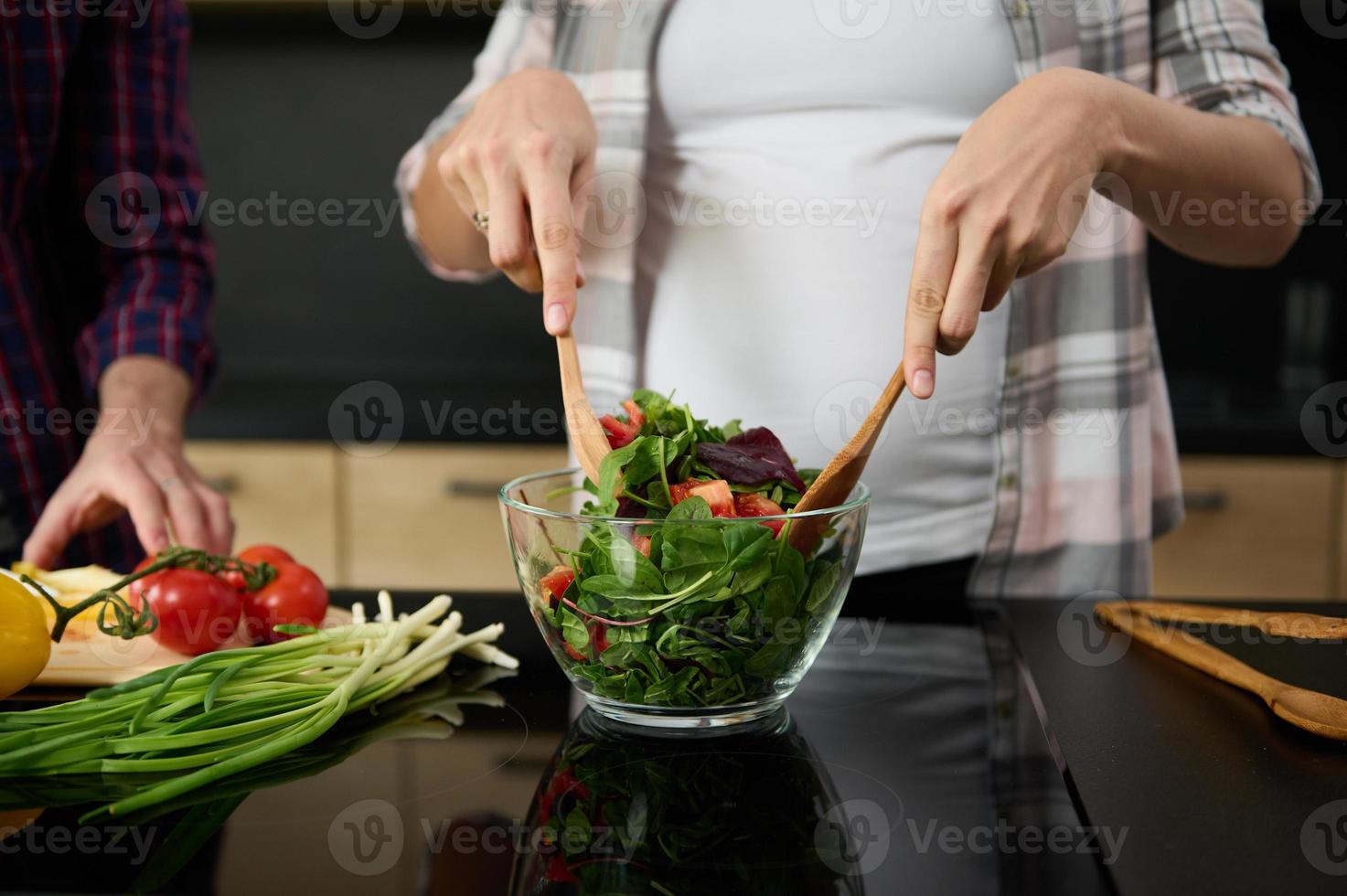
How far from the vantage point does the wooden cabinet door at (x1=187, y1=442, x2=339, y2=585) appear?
2188 millimetres

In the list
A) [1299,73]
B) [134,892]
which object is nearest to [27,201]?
[134,892]

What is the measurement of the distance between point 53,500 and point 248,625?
1.04 ft

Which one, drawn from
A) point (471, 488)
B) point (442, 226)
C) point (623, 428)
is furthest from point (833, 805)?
point (471, 488)

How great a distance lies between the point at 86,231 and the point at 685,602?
102 cm

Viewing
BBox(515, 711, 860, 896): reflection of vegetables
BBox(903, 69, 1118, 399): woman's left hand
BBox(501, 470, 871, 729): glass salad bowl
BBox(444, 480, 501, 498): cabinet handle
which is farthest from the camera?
BBox(444, 480, 501, 498): cabinet handle

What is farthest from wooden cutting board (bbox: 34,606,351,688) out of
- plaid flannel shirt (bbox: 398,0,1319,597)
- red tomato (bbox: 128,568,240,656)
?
plaid flannel shirt (bbox: 398,0,1319,597)

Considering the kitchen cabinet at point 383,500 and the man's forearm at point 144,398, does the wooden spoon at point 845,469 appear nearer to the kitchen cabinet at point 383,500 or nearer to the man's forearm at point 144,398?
the man's forearm at point 144,398

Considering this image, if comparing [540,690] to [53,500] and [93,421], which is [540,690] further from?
[93,421]

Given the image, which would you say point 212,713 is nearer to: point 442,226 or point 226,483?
point 442,226

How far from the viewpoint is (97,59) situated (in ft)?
4.33

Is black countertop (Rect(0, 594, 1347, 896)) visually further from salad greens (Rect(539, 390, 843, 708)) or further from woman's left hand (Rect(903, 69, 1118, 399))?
woman's left hand (Rect(903, 69, 1118, 399))

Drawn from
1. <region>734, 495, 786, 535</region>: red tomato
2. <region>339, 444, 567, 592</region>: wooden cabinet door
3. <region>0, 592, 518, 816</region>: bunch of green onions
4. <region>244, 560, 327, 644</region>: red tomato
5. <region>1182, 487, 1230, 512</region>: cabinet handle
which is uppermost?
<region>734, 495, 786, 535</region>: red tomato

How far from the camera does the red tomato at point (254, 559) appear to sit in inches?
36.8

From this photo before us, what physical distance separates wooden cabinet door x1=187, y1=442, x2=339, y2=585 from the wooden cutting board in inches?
52.3
